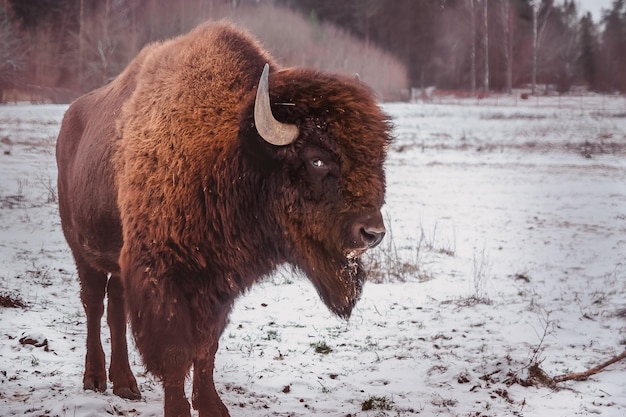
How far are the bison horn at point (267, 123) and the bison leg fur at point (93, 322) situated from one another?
2116 millimetres

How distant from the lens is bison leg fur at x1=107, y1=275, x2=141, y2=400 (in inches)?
158

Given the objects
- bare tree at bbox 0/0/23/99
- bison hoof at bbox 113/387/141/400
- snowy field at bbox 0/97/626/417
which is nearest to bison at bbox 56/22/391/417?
snowy field at bbox 0/97/626/417

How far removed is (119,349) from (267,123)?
7.39 feet

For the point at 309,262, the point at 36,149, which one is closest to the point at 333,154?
the point at 309,262

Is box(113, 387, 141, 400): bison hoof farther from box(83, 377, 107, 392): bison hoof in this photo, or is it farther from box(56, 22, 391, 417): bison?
box(56, 22, 391, 417): bison

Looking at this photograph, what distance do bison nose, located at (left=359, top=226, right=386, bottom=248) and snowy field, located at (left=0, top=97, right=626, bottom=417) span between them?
2.10 ft

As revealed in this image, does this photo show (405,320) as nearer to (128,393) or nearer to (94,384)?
(128,393)

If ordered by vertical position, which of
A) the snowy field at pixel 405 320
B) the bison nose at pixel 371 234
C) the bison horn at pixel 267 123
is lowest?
the snowy field at pixel 405 320

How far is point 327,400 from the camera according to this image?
3.99 m

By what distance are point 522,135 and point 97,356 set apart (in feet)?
57.9

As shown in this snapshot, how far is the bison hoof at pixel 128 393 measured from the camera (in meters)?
3.98

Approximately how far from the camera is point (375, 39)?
12367mm

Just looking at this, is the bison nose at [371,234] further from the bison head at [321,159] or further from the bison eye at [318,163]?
the bison eye at [318,163]

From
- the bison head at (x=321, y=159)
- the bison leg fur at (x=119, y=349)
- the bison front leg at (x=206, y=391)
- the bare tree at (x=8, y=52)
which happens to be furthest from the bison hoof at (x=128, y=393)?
the bare tree at (x=8, y=52)
